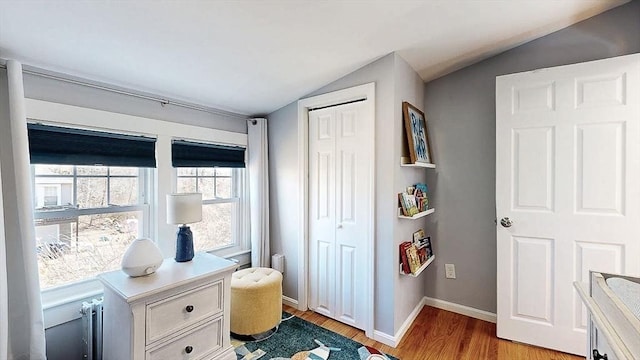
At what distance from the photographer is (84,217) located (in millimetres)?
1928

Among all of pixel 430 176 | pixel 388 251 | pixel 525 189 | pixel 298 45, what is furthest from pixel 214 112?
pixel 525 189

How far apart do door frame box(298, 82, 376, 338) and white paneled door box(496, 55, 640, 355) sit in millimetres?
1005

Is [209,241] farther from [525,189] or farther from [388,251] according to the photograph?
[525,189]

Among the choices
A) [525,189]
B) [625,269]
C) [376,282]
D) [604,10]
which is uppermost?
[604,10]

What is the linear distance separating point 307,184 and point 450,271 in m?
1.62

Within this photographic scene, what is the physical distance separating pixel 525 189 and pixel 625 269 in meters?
0.75

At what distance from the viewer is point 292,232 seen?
2783 millimetres

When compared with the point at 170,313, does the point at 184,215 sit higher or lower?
higher

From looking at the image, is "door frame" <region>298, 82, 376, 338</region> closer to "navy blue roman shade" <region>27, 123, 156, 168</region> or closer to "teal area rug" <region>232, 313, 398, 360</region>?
"teal area rug" <region>232, 313, 398, 360</region>

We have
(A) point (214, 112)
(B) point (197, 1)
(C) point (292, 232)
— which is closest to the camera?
(B) point (197, 1)

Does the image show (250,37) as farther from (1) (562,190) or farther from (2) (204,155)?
(1) (562,190)

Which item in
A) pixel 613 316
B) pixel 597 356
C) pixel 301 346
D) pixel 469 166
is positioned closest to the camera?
pixel 613 316

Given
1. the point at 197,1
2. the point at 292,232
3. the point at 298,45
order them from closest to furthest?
the point at 197,1 < the point at 298,45 < the point at 292,232

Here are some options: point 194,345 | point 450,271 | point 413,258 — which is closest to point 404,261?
point 413,258
